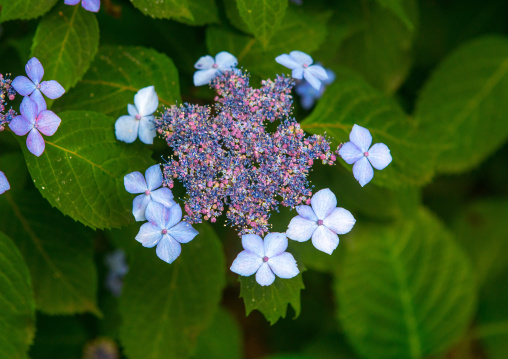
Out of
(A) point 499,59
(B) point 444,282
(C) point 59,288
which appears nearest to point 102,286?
(C) point 59,288

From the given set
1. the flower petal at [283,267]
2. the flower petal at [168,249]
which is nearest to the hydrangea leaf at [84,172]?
the flower petal at [168,249]

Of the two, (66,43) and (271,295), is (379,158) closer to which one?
(271,295)

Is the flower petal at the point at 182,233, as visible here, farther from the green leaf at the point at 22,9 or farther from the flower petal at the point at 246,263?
the green leaf at the point at 22,9

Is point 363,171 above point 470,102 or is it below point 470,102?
above

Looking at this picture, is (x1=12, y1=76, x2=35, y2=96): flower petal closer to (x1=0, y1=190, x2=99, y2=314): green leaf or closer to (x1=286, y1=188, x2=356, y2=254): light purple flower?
(x1=0, y1=190, x2=99, y2=314): green leaf

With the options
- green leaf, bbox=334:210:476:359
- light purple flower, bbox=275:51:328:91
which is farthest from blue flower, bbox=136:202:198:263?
green leaf, bbox=334:210:476:359

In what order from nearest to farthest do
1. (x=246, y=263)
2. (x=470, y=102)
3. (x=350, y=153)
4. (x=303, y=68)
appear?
(x=246, y=263)
(x=350, y=153)
(x=303, y=68)
(x=470, y=102)

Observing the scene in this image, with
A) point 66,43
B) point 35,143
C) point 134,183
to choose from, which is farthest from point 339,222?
point 66,43
